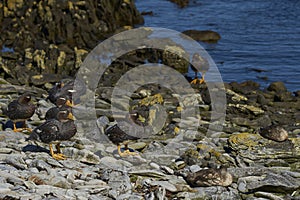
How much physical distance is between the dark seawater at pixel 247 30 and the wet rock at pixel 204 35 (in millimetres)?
409

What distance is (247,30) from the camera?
31.1 m

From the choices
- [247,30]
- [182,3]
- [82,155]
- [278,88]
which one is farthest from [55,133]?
[182,3]

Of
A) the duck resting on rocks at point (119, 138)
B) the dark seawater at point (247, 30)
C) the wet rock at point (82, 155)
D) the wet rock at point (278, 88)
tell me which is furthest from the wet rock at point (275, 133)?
the dark seawater at point (247, 30)

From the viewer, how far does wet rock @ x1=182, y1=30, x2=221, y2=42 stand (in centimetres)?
2917

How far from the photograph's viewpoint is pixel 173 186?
10664mm

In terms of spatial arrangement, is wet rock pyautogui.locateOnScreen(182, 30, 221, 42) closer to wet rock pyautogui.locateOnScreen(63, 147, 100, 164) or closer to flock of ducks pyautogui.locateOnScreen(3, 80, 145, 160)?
flock of ducks pyautogui.locateOnScreen(3, 80, 145, 160)

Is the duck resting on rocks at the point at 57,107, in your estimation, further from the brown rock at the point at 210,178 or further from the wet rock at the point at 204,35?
the wet rock at the point at 204,35

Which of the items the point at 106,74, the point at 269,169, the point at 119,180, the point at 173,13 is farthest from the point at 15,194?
the point at 173,13

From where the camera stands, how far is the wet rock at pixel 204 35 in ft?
95.7

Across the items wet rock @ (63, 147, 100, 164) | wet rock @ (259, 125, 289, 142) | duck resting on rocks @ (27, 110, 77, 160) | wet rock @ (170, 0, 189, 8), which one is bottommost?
wet rock @ (170, 0, 189, 8)

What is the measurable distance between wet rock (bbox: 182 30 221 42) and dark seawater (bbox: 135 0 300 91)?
41 centimetres

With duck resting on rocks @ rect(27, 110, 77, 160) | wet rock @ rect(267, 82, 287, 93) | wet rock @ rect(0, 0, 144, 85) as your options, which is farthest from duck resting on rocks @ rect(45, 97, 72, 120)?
wet rock @ rect(267, 82, 287, 93)

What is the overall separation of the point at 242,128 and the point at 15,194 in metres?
7.48

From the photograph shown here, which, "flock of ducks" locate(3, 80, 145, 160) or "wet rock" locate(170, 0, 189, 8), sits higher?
"flock of ducks" locate(3, 80, 145, 160)
